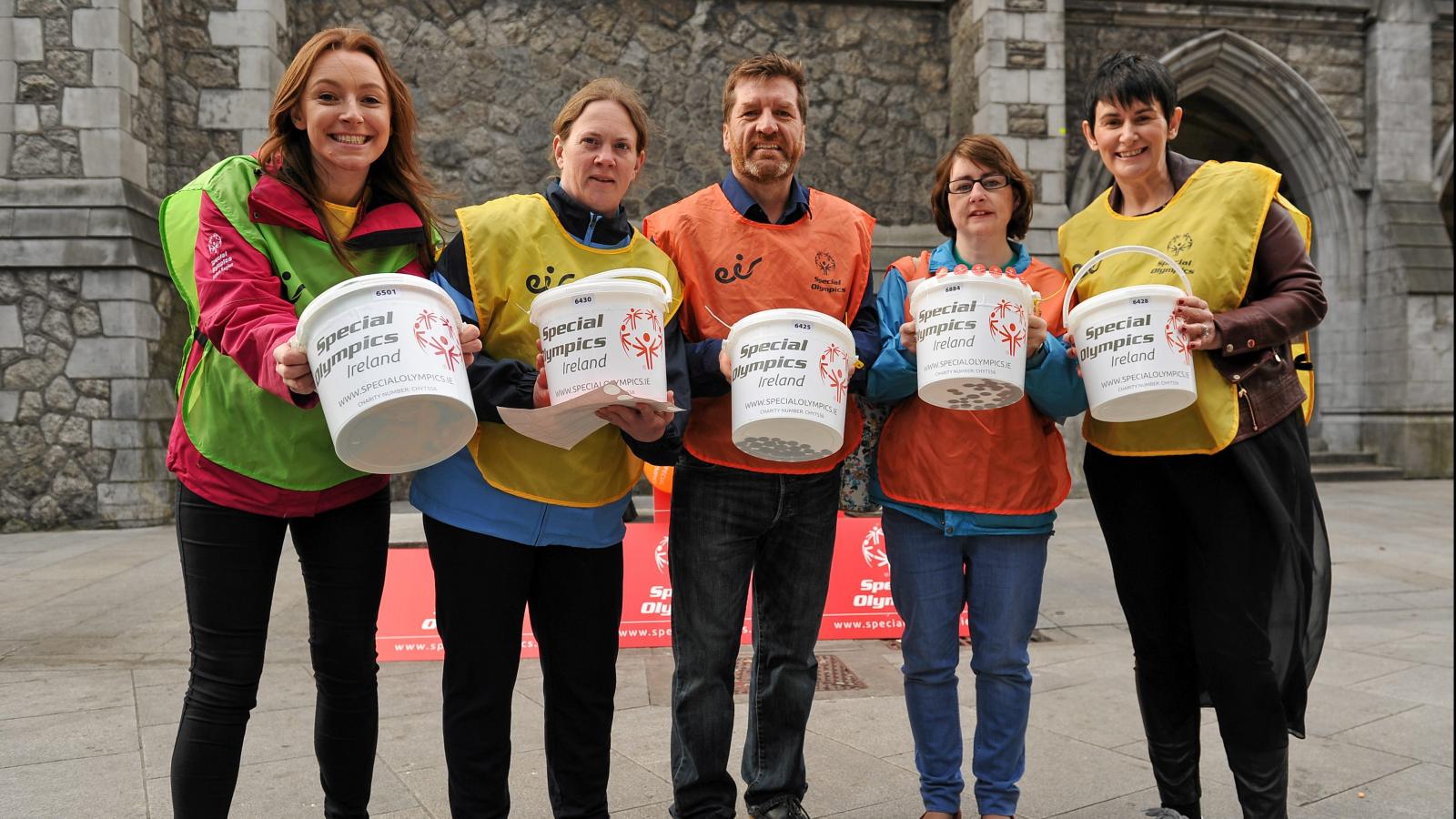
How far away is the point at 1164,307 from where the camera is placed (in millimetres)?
2145

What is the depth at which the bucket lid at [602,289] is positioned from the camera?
1888 mm

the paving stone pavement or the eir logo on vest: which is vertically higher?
the eir logo on vest

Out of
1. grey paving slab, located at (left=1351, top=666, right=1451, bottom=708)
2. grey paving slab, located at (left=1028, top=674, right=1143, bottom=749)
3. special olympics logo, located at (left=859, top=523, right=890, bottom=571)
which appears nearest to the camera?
grey paving slab, located at (left=1028, top=674, right=1143, bottom=749)

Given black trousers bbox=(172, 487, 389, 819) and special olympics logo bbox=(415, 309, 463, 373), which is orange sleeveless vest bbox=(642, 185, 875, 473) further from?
black trousers bbox=(172, 487, 389, 819)

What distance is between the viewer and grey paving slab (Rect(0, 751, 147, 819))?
100 inches

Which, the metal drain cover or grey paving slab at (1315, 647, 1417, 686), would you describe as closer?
the metal drain cover

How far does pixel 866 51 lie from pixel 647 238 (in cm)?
809

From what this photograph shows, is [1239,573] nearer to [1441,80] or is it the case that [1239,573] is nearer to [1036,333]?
[1036,333]

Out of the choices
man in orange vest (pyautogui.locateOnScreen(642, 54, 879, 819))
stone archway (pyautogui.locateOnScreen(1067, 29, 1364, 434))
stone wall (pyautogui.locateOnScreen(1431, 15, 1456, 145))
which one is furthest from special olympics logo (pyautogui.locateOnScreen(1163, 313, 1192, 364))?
stone wall (pyautogui.locateOnScreen(1431, 15, 1456, 145))

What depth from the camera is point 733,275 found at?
7.79ft

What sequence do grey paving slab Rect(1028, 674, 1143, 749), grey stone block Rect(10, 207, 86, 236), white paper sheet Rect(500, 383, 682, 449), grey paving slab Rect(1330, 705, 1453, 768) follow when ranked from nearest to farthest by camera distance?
white paper sheet Rect(500, 383, 682, 449)
grey paving slab Rect(1330, 705, 1453, 768)
grey paving slab Rect(1028, 674, 1143, 749)
grey stone block Rect(10, 207, 86, 236)

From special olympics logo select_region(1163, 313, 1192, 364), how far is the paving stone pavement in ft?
4.39

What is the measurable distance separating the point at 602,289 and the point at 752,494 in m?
0.71

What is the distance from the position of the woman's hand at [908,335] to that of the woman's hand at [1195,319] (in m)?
0.58
